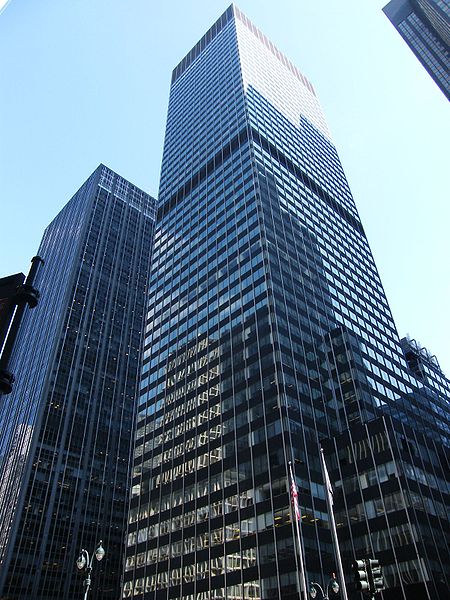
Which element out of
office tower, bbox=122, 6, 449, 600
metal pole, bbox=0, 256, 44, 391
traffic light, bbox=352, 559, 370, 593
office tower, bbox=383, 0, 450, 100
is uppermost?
office tower, bbox=383, 0, 450, 100

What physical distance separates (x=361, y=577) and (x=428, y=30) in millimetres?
185578

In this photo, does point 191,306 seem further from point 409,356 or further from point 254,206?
point 409,356

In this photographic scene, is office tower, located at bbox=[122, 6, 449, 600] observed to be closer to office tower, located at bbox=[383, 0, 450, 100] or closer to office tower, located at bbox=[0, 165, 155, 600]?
office tower, located at bbox=[0, 165, 155, 600]

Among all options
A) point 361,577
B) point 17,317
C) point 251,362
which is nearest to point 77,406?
point 251,362

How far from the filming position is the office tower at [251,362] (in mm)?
63094

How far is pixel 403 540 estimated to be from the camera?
55.2 m

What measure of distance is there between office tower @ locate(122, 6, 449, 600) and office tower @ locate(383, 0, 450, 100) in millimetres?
59423

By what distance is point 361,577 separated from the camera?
1956 cm

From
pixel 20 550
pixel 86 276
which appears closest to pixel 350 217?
pixel 86 276

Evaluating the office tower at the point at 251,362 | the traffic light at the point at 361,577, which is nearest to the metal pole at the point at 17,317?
the traffic light at the point at 361,577

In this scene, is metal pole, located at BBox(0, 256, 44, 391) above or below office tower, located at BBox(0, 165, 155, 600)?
below

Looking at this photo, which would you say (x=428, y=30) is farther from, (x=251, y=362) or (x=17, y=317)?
(x=17, y=317)

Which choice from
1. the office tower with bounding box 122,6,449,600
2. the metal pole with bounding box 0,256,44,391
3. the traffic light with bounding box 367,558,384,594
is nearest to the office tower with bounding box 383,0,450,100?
the office tower with bounding box 122,6,449,600

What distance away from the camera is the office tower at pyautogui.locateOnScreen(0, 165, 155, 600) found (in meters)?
114
